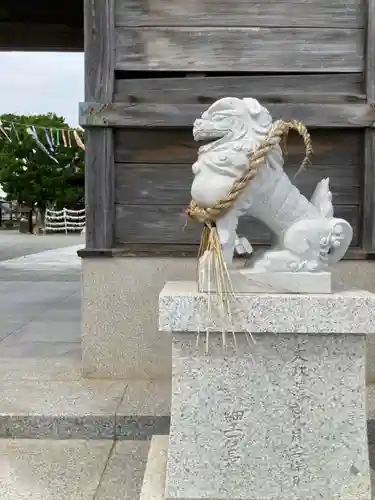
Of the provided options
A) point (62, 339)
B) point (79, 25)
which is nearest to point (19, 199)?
point (79, 25)

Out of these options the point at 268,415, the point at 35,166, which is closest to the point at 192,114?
the point at 268,415

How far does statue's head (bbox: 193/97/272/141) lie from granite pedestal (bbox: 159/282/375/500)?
59cm

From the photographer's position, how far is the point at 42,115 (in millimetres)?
31203

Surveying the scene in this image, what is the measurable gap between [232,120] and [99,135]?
1.61 meters

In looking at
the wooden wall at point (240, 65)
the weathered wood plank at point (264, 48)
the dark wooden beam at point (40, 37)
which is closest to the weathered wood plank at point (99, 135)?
the wooden wall at point (240, 65)

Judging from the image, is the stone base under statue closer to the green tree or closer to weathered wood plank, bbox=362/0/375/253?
weathered wood plank, bbox=362/0/375/253

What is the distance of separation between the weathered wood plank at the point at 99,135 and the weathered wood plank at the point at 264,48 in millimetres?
115

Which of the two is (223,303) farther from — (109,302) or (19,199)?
(19,199)

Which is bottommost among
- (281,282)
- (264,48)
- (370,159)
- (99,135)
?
(281,282)

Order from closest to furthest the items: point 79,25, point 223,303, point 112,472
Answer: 1. point 223,303
2. point 112,472
3. point 79,25

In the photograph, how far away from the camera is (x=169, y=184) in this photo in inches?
147

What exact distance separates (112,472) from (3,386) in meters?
1.06

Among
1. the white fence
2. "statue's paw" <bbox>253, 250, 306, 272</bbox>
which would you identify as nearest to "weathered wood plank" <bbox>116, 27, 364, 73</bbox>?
"statue's paw" <bbox>253, 250, 306, 272</bbox>

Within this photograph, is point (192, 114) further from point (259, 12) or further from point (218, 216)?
point (218, 216)
